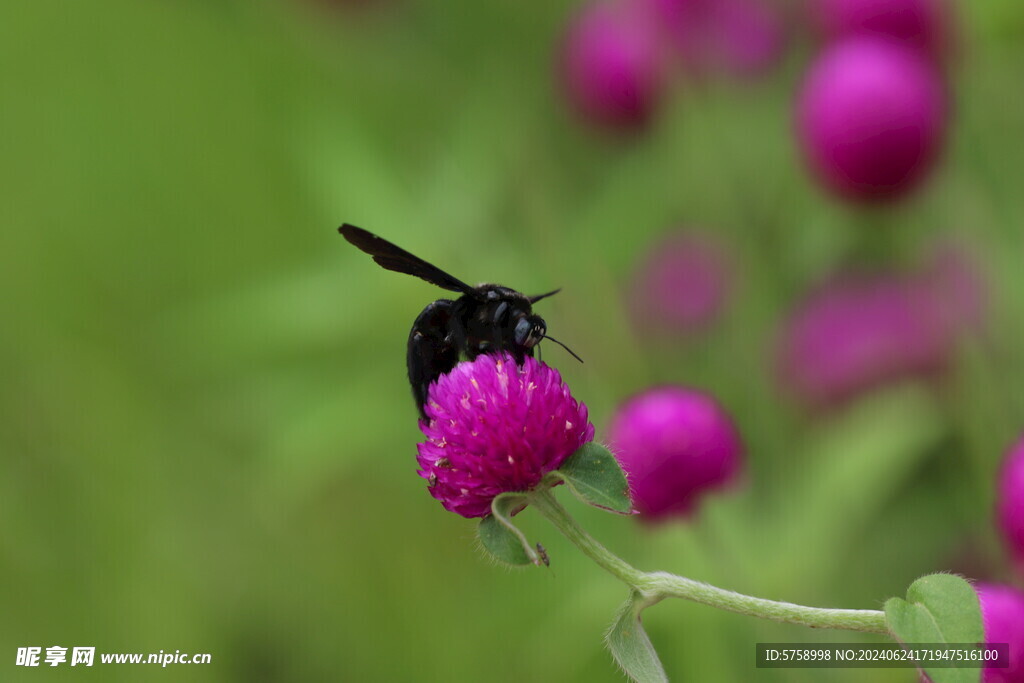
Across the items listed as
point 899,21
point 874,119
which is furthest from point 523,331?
point 899,21

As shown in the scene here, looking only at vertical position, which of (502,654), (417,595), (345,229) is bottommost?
(345,229)

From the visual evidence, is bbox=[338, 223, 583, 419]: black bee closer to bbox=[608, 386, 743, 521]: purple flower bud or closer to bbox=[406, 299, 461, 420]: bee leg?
bbox=[406, 299, 461, 420]: bee leg

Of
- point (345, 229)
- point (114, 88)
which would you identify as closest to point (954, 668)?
point (345, 229)

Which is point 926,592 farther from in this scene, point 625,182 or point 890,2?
point 625,182

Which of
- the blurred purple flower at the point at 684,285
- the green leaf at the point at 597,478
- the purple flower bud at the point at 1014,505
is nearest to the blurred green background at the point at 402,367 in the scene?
the blurred purple flower at the point at 684,285

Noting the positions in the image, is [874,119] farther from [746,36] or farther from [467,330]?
[467,330]

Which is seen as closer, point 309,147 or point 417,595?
point 417,595
